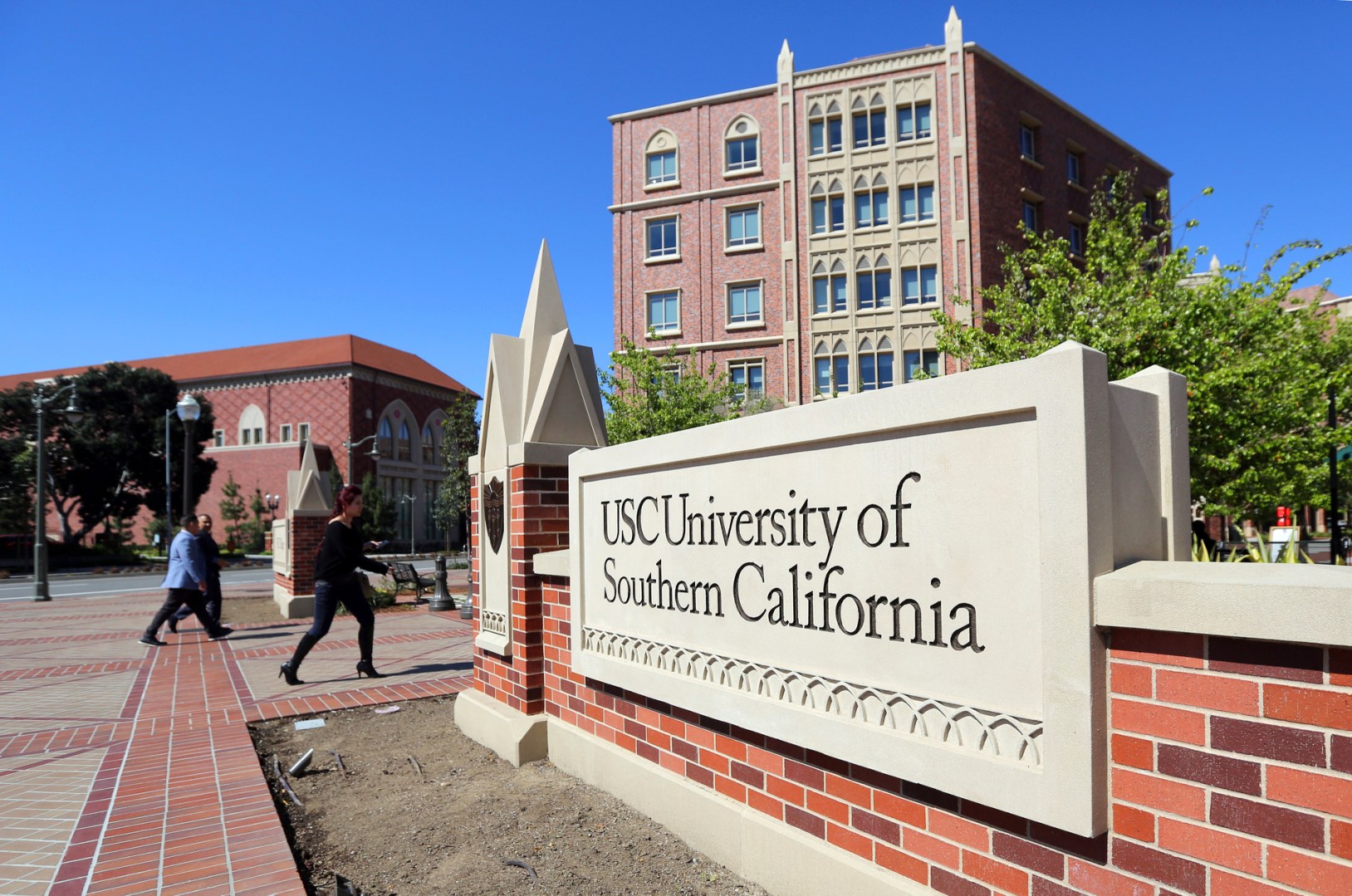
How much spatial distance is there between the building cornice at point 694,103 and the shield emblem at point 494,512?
33248 mm

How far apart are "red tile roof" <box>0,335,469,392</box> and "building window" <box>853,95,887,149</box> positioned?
40.1 metres

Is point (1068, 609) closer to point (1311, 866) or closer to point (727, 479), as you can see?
point (1311, 866)

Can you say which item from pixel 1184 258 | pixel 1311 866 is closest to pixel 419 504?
pixel 1184 258

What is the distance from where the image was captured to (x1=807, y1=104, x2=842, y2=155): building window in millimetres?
34250

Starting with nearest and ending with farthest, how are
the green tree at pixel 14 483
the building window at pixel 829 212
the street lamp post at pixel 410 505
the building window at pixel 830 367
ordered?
the building window at pixel 830 367, the building window at pixel 829 212, the green tree at pixel 14 483, the street lamp post at pixel 410 505

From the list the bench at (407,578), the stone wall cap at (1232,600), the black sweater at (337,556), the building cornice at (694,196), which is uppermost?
the building cornice at (694,196)

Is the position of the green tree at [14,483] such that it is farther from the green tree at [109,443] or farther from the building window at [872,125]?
the building window at [872,125]

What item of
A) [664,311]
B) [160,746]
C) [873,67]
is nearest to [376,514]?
[664,311]

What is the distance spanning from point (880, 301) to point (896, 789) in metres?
32.2

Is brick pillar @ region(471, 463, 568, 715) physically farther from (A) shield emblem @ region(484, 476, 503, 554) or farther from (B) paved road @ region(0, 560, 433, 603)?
(B) paved road @ region(0, 560, 433, 603)

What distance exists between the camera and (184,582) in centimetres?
1085

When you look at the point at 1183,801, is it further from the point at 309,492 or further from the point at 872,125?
the point at 872,125

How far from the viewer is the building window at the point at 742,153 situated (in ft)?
117

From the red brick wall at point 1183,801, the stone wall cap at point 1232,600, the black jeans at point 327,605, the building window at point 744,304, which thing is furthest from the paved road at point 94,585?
the stone wall cap at point 1232,600
